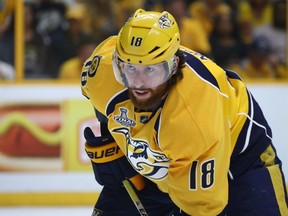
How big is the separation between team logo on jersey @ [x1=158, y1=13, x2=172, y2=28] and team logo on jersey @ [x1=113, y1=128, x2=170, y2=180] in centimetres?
41

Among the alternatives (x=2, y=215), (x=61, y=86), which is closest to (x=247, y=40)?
(x=61, y=86)

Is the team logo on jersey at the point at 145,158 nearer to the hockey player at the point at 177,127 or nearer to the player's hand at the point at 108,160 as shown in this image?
the hockey player at the point at 177,127

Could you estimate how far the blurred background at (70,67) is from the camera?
5.01 m

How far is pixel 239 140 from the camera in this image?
291cm

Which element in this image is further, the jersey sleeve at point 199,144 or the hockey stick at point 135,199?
the hockey stick at point 135,199

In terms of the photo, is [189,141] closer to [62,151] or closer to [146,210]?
[146,210]

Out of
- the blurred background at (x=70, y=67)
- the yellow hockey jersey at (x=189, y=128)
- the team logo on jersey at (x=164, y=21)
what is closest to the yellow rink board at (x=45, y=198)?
the blurred background at (x=70, y=67)

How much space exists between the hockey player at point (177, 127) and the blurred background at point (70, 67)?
6.08 feet

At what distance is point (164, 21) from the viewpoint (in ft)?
8.86

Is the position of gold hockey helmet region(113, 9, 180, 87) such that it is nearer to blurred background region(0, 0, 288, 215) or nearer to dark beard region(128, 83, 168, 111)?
dark beard region(128, 83, 168, 111)

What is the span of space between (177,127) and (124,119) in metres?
0.30

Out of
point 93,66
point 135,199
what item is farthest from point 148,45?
point 135,199

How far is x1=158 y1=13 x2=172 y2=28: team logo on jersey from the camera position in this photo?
105 inches

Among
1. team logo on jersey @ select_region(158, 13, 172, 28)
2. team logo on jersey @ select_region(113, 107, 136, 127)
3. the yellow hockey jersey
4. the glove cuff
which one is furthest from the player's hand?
team logo on jersey @ select_region(158, 13, 172, 28)
